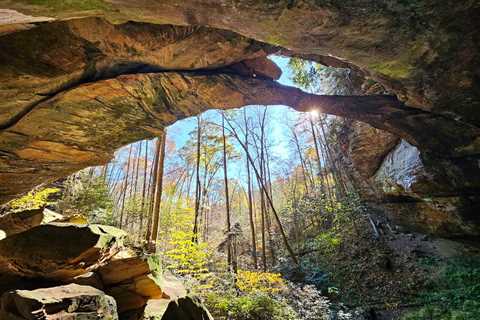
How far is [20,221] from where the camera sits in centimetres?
628

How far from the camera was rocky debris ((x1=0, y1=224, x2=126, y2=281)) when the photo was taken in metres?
4.38

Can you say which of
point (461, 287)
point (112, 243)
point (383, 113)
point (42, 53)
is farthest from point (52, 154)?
point (461, 287)

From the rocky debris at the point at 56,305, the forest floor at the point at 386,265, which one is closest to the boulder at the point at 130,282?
the rocky debris at the point at 56,305

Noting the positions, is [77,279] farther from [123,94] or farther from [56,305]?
[123,94]

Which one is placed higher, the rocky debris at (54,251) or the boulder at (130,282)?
the rocky debris at (54,251)

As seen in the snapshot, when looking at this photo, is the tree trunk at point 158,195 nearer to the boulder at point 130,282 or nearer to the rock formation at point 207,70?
the boulder at point 130,282

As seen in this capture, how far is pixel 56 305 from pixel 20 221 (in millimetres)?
4280

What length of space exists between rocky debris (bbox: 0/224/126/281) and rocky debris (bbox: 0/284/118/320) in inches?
30.9

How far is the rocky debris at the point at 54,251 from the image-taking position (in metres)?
4.38

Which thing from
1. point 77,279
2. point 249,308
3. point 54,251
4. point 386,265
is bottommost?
point 249,308

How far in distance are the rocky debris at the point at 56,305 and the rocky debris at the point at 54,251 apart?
30.9 inches

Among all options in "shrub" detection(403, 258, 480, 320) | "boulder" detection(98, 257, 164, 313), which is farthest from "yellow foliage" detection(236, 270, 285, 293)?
"shrub" detection(403, 258, 480, 320)

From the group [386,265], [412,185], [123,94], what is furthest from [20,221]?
[386,265]

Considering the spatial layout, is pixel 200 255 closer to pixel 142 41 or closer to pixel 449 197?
pixel 142 41
